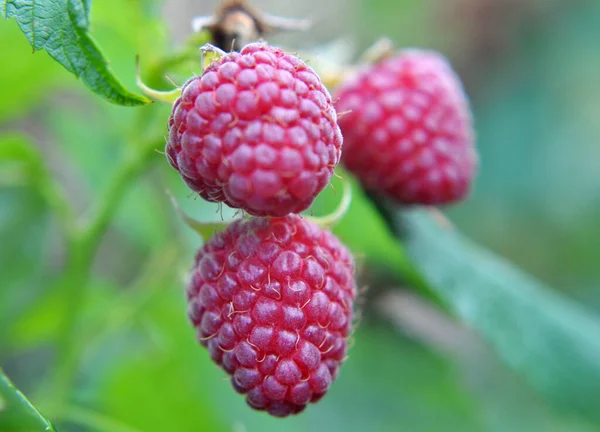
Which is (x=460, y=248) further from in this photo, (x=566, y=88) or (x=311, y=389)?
(x=566, y=88)

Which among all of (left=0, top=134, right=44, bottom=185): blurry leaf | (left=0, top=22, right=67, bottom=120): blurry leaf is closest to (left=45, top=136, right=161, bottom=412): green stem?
(left=0, top=134, right=44, bottom=185): blurry leaf

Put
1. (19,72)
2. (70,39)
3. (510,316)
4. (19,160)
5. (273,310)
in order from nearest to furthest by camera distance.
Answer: (70,39)
(273,310)
(19,160)
(510,316)
(19,72)

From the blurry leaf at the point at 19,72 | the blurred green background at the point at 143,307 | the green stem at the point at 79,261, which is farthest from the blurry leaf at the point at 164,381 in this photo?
the blurry leaf at the point at 19,72

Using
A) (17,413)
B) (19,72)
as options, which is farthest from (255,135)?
(19,72)

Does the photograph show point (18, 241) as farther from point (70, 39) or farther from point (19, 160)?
point (70, 39)

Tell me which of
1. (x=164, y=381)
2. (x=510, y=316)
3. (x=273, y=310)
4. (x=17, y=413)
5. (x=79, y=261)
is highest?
(x=273, y=310)

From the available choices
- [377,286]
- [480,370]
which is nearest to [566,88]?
[480,370]
